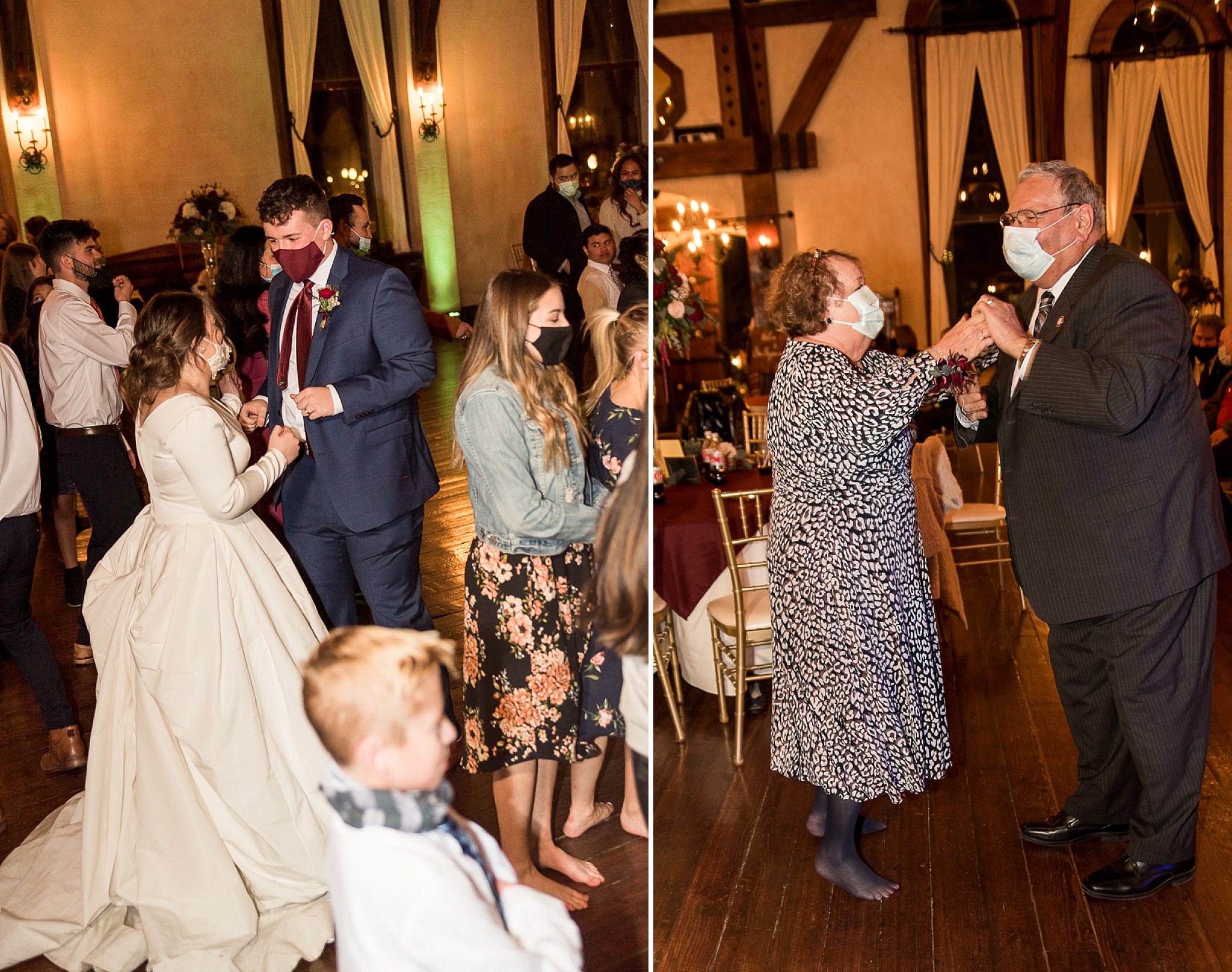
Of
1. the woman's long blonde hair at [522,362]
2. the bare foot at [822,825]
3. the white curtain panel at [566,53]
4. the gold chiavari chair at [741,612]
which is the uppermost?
the white curtain panel at [566,53]

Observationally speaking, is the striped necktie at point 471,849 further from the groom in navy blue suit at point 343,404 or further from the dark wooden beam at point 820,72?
the dark wooden beam at point 820,72

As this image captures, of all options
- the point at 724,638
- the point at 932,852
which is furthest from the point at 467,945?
the point at 724,638

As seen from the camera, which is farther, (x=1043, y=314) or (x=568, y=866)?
(x=1043, y=314)

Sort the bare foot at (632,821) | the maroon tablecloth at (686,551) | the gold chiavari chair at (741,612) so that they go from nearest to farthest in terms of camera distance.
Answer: the bare foot at (632,821), the gold chiavari chair at (741,612), the maroon tablecloth at (686,551)

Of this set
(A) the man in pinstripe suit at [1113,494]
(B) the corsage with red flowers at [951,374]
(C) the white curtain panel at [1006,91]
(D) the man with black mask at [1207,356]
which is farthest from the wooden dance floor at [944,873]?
(C) the white curtain panel at [1006,91]

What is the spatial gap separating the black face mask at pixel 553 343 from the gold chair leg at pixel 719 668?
2.91 m

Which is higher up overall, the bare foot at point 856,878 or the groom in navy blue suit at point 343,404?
the groom in navy blue suit at point 343,404

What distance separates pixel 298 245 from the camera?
918 mm

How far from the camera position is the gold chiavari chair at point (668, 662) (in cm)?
369

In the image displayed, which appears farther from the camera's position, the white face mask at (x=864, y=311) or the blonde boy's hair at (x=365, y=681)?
the white face mask at (x=864, y=311)

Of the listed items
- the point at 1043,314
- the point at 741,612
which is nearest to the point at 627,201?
the point at 1043,314

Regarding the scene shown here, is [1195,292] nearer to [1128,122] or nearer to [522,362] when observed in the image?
[1128,122]

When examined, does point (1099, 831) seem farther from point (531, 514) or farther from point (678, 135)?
point (678, 135)

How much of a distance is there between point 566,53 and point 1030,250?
69.8 inches
